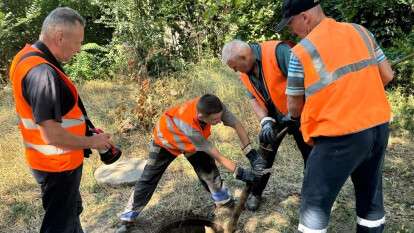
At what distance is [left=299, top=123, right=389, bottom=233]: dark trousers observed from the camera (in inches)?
97.4

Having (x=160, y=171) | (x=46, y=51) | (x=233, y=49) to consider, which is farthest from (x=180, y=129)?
(x=46, y=51)

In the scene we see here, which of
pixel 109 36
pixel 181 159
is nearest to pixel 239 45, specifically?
pixel 181 159

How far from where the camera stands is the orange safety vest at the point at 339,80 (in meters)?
2.35

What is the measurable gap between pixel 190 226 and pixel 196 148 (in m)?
0.99

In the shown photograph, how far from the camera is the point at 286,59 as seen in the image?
333cm

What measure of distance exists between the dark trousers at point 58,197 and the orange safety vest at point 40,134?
0.05 metres

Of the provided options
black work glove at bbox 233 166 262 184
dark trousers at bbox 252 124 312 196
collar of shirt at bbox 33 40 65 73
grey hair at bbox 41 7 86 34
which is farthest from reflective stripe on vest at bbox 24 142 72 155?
dark trousers at bbox 252 124 312 196

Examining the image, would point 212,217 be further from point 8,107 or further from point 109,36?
point 109,36

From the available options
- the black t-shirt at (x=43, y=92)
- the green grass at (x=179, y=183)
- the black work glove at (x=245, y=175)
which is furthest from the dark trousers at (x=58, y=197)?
the green grass at (x=179, y=183)

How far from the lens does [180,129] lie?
363 cm

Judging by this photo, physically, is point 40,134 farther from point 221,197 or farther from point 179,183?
point 179,183

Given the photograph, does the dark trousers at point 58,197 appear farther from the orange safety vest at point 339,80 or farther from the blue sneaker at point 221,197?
the orange safety vest at point 339,80

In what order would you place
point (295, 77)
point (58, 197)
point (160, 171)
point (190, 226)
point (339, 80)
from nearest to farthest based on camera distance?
point (339, 80) → point (295, 77) → point (58, 197) → point (160, 171) → point (190, 226)

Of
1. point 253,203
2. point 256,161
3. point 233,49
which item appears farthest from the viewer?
point 253,203
